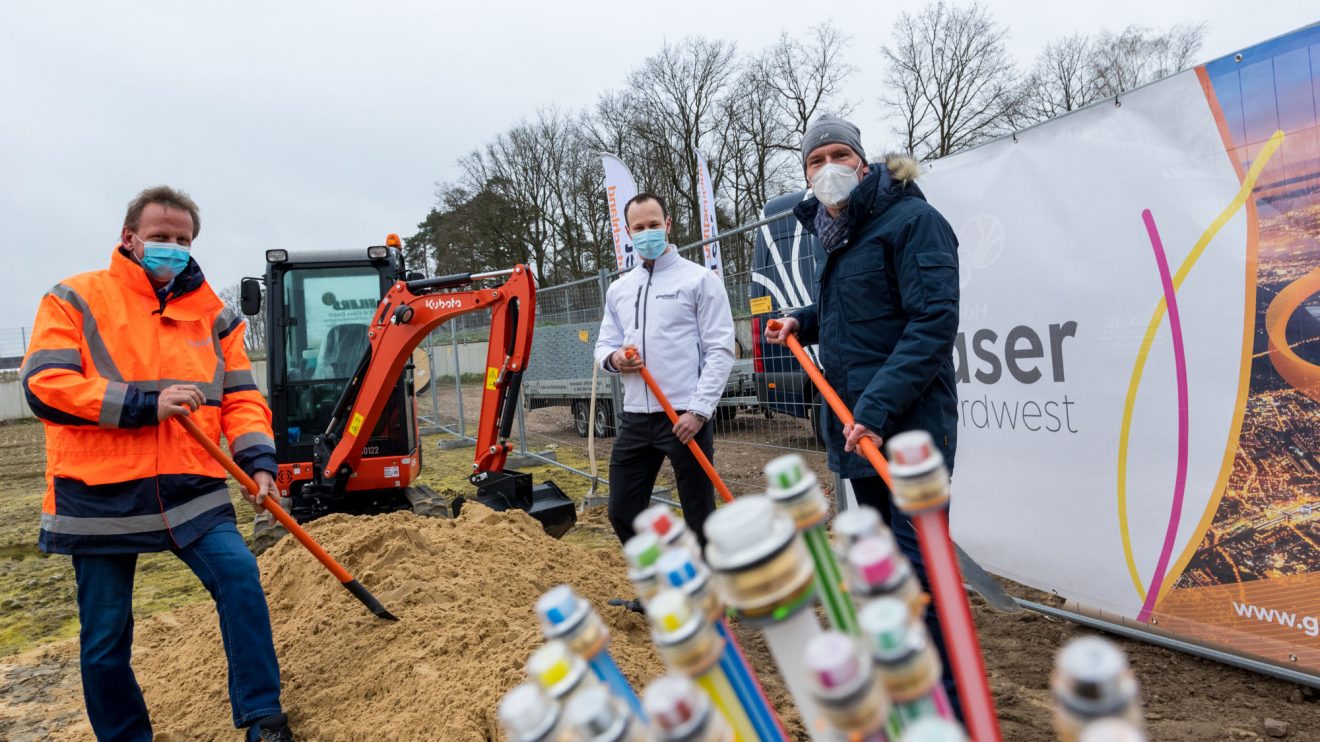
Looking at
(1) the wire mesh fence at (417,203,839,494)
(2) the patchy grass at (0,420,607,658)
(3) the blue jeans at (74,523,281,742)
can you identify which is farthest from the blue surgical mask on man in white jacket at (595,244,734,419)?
(2) the patchy grass at (0,420,607,658)

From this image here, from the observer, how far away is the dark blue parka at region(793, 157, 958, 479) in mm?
2305

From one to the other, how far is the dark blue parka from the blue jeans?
2250 millimetres

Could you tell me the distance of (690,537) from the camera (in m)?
0.83

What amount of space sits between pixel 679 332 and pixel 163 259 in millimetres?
2169

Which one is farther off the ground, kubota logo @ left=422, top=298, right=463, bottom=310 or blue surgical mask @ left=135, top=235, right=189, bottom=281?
kubota logo @ left=422, top=298, right=463, bottom=310

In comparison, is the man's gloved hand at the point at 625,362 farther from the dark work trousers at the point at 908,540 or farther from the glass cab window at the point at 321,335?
the glass cab window at the point at 321,335

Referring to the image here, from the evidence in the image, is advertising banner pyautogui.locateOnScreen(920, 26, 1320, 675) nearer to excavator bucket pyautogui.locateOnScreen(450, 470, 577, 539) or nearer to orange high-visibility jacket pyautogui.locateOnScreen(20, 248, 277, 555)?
excavator bucket pyautogui.locateOnScreen(450, 470, 577, 539)

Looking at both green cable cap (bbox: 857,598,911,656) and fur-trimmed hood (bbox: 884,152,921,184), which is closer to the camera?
green cable cap (bbox: 857,598,911,656)

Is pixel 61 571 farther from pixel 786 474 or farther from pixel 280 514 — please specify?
pixel 786 474

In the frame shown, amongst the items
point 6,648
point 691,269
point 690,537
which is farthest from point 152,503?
point 6,648

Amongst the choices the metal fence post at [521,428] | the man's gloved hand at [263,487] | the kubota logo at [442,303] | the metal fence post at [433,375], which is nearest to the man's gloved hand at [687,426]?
the man's gloved hand at [263,487]

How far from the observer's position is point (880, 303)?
2.50 m

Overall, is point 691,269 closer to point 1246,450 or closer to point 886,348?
point 886,348

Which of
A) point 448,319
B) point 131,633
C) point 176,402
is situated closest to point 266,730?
point 131,633
